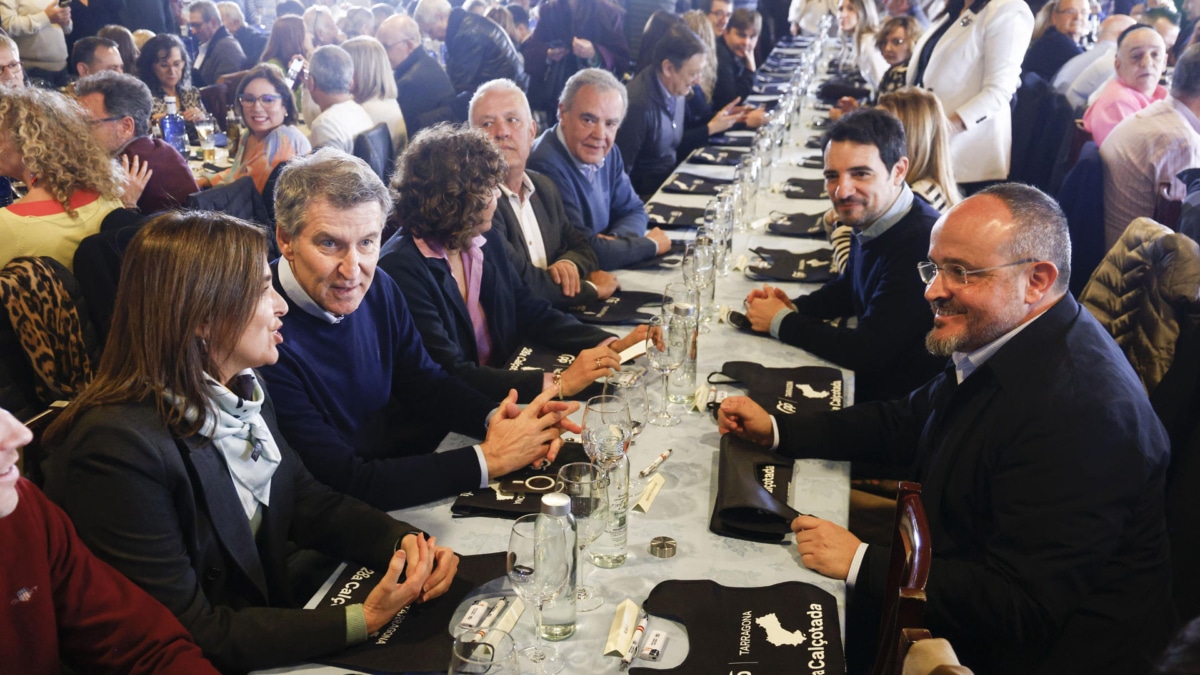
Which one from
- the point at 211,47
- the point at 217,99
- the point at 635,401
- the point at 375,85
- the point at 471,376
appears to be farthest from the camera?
the point at 211,47

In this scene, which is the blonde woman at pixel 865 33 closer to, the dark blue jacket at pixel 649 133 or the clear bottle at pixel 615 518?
the dark blue jacket at pixel 649 133

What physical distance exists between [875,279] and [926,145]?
0.90 metres

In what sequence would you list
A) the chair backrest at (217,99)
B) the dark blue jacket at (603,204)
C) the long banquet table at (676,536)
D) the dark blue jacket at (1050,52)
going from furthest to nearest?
the dark blue jacket at (1050,52), the chair backrest at (217,99), the dark blue jacket at (603,204), the long banquet table at (676,536)

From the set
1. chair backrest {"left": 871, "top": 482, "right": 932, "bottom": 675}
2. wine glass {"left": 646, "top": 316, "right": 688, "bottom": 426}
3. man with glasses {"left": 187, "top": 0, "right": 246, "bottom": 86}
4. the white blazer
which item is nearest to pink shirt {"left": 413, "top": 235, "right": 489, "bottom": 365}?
wine glass {"left": 646, "top": 316, "right": 688, "bottom": 426}

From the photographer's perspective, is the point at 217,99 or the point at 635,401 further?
the point at 217,99

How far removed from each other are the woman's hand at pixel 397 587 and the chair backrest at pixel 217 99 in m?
5.66

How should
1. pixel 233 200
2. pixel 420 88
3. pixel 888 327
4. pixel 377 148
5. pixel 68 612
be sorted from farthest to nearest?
pixel 420 88, pixel 377 148, pixel 233 200, pixel 888 327, pixel 68 612

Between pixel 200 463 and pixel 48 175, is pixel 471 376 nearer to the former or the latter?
pixel 200 463

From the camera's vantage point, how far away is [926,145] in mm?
3566

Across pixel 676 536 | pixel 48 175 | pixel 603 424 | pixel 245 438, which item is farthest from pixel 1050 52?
pixel 245 438

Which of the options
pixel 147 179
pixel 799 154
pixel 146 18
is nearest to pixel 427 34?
pixel 146 18

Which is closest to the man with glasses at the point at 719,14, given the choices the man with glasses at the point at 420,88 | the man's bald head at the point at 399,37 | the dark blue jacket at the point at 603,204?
the man's bald head at the point at 399,37

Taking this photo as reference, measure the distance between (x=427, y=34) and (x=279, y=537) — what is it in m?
7.57

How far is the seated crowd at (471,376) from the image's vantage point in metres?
1.54
